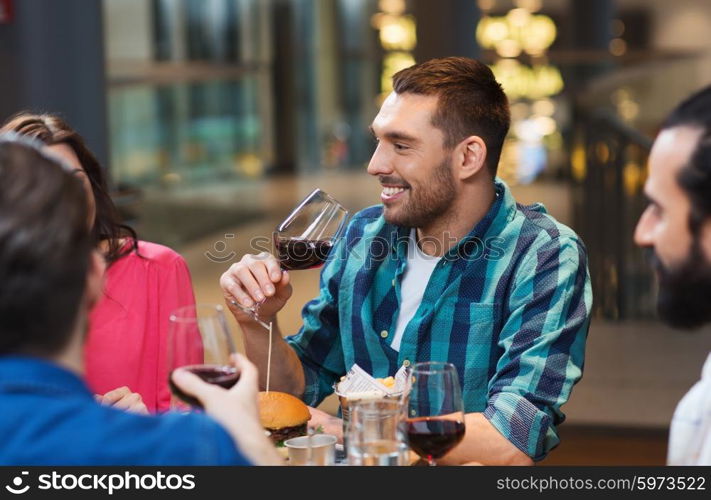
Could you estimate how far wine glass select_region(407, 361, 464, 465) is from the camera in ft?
5.85

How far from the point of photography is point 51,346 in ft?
4.16

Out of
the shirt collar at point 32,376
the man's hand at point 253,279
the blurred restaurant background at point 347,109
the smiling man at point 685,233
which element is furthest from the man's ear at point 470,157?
the blurred restaurant background at point 347,109

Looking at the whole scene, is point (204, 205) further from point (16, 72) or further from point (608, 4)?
point (16, 72)

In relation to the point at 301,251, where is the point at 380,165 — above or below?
above

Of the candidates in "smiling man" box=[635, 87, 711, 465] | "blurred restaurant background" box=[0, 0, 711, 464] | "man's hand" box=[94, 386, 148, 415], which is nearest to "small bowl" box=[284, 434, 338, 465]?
"man's hand" box=[94, 386, 148, 415]

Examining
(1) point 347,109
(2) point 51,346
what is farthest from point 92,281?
(1) point 347,109

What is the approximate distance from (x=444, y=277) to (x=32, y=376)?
1.46 metres

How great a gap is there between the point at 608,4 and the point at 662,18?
1.98m

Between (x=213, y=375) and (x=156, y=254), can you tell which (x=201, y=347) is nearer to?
(x=213, y=375)

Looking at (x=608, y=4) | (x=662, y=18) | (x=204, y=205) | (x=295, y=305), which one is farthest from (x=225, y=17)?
(x=295, y=305)

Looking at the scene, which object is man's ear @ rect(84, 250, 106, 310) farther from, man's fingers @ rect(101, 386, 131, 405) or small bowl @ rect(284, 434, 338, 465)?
man's fingers @ rect(101, 386, 131, 405)

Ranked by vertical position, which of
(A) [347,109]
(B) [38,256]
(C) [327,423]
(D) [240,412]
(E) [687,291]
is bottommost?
(A) [347,109]
